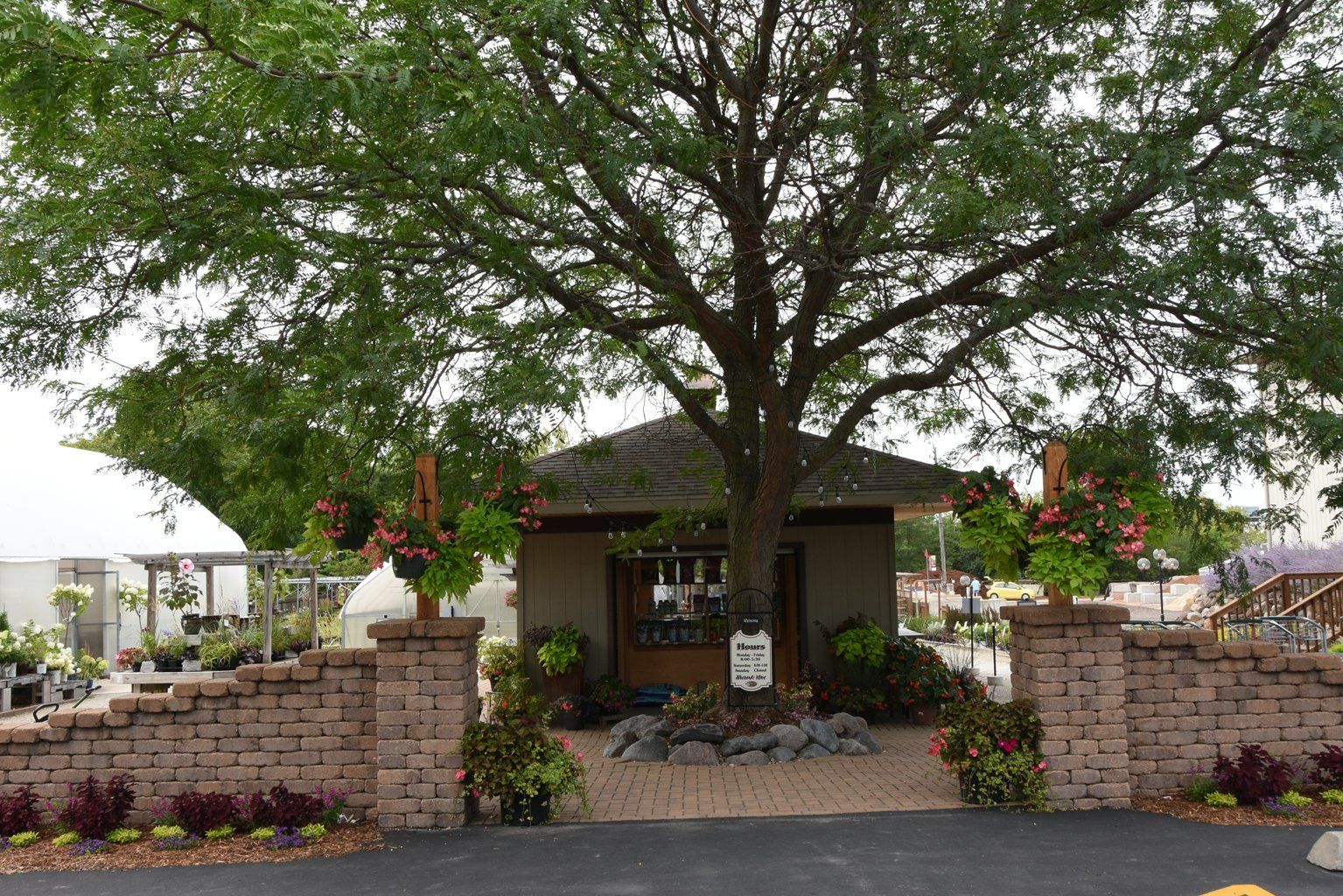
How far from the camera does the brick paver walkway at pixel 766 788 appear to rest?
343 inches

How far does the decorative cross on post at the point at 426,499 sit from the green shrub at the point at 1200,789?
6.08 meters

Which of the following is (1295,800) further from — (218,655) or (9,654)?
(9,654)

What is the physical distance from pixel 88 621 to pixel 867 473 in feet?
55.2

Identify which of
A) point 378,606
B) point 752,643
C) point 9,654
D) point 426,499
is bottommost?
point 9,654

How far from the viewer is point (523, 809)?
8.32 metres

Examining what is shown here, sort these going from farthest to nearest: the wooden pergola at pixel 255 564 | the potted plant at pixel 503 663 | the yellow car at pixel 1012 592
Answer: the yellow car at pixel 1012 592, the wooden pergola at pixel 255 564, the potted plant at pixel 503 663

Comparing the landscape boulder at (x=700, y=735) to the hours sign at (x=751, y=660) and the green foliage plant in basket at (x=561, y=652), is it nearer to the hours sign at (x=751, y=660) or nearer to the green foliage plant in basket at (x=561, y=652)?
the hours sign at (x=751, y=660)

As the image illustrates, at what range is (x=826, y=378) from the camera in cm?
1304

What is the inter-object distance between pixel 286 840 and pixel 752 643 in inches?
197

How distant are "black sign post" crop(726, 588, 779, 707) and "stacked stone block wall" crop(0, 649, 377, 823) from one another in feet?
13.3

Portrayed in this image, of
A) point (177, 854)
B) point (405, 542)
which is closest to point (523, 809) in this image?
point (405, 542)

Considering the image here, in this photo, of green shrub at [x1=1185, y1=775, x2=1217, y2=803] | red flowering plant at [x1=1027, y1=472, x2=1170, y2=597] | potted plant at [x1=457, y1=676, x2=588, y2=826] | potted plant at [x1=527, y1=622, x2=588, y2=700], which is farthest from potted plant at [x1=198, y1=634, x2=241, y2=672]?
green shrub at [x1=1185, y1=775, x2=1217, y2=803]

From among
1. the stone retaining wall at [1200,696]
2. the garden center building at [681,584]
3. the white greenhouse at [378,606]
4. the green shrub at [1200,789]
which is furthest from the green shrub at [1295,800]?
the white greenhouse at [378,606]

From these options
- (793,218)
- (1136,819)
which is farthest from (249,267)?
(1136,819)
